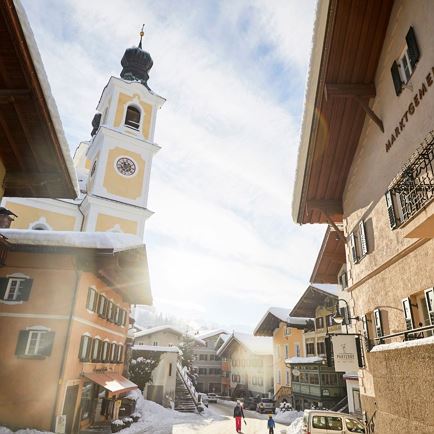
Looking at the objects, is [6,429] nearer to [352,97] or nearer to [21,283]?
[21,283]

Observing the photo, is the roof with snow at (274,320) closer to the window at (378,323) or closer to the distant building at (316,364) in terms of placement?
the distant building at (316,364)

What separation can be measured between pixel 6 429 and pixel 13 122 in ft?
40.4

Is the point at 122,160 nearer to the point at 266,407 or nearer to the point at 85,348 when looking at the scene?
the point at 85,348

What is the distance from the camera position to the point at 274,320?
139 feet

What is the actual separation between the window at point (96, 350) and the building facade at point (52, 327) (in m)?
0.02

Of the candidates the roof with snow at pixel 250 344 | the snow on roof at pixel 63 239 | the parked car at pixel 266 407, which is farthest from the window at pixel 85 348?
the roof with snow at pixel 250 344

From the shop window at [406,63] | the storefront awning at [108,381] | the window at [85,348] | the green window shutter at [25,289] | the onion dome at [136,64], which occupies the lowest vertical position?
the storefront awning at [108,381]

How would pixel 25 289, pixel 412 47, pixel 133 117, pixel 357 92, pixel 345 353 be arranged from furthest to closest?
pixel 133 117, pixel 25 289, pixel 345 353, pixel 357 92, pixel 412 47

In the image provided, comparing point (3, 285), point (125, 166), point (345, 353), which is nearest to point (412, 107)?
point (345, 353)

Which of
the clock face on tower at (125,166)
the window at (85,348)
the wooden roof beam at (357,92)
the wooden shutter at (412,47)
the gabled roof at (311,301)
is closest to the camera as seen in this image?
the wooden shutter at (412,47)

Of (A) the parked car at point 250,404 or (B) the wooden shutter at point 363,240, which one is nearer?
(B) the wooden shutter at point 363,240

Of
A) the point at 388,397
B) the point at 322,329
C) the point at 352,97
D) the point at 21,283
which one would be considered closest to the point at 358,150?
the point at 352,97

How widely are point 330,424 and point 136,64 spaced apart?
130 feet

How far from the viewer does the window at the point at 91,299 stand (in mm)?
17938
